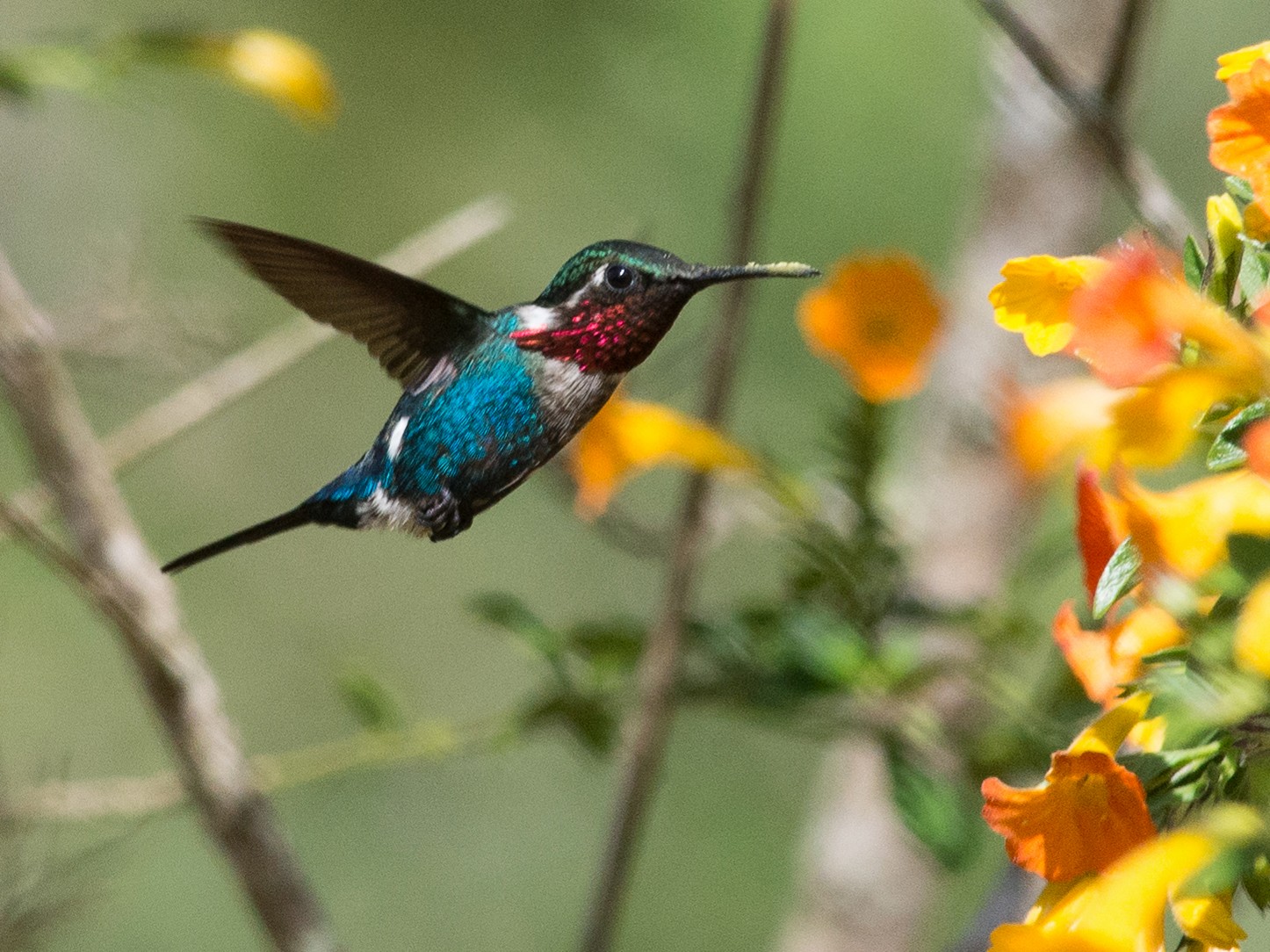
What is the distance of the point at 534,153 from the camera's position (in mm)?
4633

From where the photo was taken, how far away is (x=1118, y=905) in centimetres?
59

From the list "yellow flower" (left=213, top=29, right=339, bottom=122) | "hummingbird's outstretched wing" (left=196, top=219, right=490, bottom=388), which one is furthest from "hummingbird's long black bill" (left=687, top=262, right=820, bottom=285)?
"yellow flower" (left=213, top=29, right=339, bottom=122)

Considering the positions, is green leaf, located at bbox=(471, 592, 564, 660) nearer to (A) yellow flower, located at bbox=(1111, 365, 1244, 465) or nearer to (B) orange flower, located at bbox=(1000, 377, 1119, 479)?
(B) orange flower, located at bbox=(1000, 377, 1119, 479)

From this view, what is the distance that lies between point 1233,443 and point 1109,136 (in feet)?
1.43

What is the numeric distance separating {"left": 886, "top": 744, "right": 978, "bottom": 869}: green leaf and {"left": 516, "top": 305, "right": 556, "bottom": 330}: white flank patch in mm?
493

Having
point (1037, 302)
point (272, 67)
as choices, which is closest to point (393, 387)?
point (272, 67)

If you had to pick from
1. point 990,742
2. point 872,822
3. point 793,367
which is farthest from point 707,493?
point 793,367

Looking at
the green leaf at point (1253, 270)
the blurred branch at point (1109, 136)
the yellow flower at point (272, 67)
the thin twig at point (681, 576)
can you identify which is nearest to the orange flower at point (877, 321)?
the thin twig at point (681, 576)

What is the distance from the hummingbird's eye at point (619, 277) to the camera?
0.70 meters

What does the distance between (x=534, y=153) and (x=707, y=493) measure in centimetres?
359

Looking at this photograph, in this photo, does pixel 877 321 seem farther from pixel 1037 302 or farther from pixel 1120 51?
pixel 1037 302

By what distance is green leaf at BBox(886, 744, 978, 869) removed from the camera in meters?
1.08

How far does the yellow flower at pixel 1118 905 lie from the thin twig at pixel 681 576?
0.51m

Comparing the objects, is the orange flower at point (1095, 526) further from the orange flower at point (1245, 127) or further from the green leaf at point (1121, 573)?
the orange flower at point (1245, 127)
